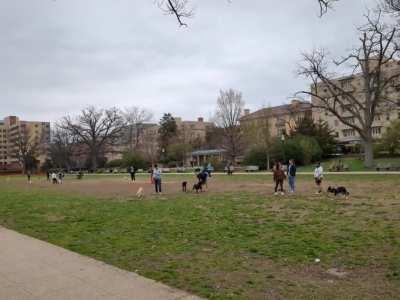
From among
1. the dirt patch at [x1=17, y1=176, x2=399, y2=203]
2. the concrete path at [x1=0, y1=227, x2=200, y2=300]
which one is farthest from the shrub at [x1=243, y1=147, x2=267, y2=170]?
the concrete path at [x1=0, y1=227, x2=200, y2=300]

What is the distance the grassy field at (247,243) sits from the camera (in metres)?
6.18

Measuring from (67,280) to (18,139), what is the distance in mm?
118632

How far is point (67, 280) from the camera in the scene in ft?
21.3

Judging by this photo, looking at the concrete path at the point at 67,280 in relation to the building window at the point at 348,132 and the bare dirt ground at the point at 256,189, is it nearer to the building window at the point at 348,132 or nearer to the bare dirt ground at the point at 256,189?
the bare dirt ground at the point at 256,189

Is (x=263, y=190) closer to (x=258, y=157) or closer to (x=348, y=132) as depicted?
(x=258, y=157)

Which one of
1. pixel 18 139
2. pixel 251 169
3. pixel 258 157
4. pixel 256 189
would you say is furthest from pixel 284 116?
pixel 256 189

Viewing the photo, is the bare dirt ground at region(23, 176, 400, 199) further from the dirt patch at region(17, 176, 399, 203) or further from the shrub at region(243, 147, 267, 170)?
the shrub at region(243, 147, 267, 170)

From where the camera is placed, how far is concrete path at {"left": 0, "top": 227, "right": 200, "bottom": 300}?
5711 mm

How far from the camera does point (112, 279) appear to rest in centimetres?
644

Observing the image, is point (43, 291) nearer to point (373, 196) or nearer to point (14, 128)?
point (373, 196)

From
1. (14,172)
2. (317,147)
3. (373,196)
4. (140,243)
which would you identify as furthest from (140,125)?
(140,243)

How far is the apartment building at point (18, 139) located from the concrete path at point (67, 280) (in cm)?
11358

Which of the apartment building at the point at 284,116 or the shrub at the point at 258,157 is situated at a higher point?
the apartment building at the point at 284,116

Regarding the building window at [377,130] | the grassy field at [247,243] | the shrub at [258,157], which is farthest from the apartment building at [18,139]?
the grassy field at [247,243]
